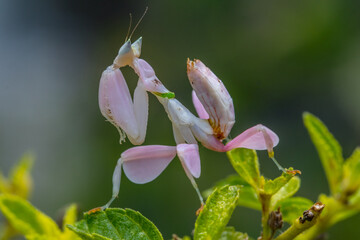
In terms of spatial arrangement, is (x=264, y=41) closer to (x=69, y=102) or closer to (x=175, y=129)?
(x=69, y=102)

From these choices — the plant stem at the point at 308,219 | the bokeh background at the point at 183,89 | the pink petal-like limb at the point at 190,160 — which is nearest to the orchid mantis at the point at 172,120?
the pink petal-like limb at the point at 190,160

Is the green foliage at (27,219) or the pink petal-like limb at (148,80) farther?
the pink petal-like limb at (148,80)

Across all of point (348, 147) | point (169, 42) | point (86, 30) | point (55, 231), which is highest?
point (86, 30)

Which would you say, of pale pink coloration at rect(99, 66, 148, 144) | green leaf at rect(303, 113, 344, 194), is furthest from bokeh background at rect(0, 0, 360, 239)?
pale pink coloration at rect(99, 66, 148, 144)

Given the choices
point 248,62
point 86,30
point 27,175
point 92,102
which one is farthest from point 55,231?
point 86,30

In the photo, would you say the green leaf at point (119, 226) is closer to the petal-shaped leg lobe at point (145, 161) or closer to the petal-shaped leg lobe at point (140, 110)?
the petal-shaped leg lobe at point (145, 161)

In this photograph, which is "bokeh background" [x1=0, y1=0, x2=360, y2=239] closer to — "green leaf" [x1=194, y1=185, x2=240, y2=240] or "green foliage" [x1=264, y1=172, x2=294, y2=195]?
"green foliage" [x1=264, y1=172, x2=294, y2=195]
